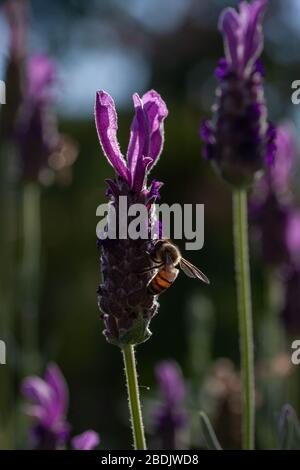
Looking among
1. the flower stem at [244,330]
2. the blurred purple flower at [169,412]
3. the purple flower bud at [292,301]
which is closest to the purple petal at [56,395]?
the blurred purple flower at [169,412]

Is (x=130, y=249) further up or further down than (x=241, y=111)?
further down

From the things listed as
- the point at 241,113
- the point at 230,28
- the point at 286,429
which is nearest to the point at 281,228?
the point at 241,113

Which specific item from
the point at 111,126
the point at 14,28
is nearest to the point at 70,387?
the point at 14,28

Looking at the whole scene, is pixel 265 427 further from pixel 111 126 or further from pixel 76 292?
pixel 76 292

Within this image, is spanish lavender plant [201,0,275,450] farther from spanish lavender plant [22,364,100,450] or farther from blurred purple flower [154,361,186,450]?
blurred purple flower [154,361,186,450]

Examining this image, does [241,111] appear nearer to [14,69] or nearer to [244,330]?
[244,330]

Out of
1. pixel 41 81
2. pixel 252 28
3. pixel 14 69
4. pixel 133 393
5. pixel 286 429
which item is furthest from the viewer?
pixel 41 81

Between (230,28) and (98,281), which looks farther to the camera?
(98,281)

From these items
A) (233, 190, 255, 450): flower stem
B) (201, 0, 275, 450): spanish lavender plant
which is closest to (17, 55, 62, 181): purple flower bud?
(201, 0, 275, 450): spanish lavender plant
